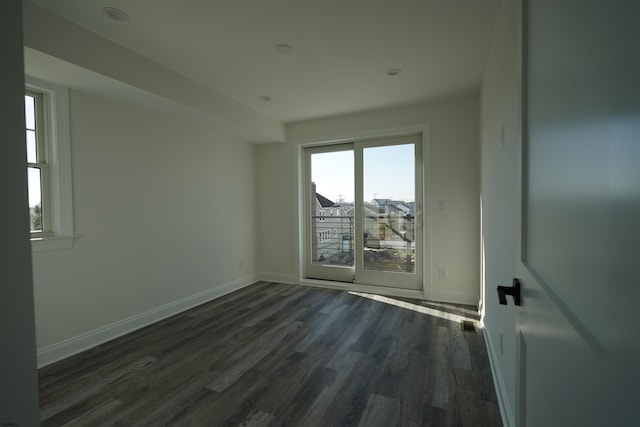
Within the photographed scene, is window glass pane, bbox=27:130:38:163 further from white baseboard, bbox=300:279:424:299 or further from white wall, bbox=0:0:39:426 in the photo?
white baseboard, bbox=300:279:424:299

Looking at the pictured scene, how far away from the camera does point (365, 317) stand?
3.26 m

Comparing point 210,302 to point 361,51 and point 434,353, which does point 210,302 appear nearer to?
point 434,353

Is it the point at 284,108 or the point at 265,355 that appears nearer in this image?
the point at 265,355

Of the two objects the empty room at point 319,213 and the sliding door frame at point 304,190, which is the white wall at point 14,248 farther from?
the sliding door frame at point 304,190

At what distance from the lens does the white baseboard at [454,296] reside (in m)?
3.64

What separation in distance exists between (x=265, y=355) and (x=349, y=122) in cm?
314

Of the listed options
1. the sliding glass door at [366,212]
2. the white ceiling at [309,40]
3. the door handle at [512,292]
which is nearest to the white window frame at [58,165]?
the white ceiling at [309,40]

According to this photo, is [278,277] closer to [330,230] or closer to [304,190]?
[330,230]

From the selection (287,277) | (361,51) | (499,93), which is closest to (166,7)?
(361,51)

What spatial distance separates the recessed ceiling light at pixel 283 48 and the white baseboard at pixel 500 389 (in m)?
2.77

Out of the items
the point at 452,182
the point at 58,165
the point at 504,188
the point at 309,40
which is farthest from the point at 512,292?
the point at 58,165

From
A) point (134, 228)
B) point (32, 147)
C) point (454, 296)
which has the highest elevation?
point (32, 147)

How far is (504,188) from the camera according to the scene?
71.1 inches

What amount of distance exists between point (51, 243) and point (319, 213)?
3.17 meters
